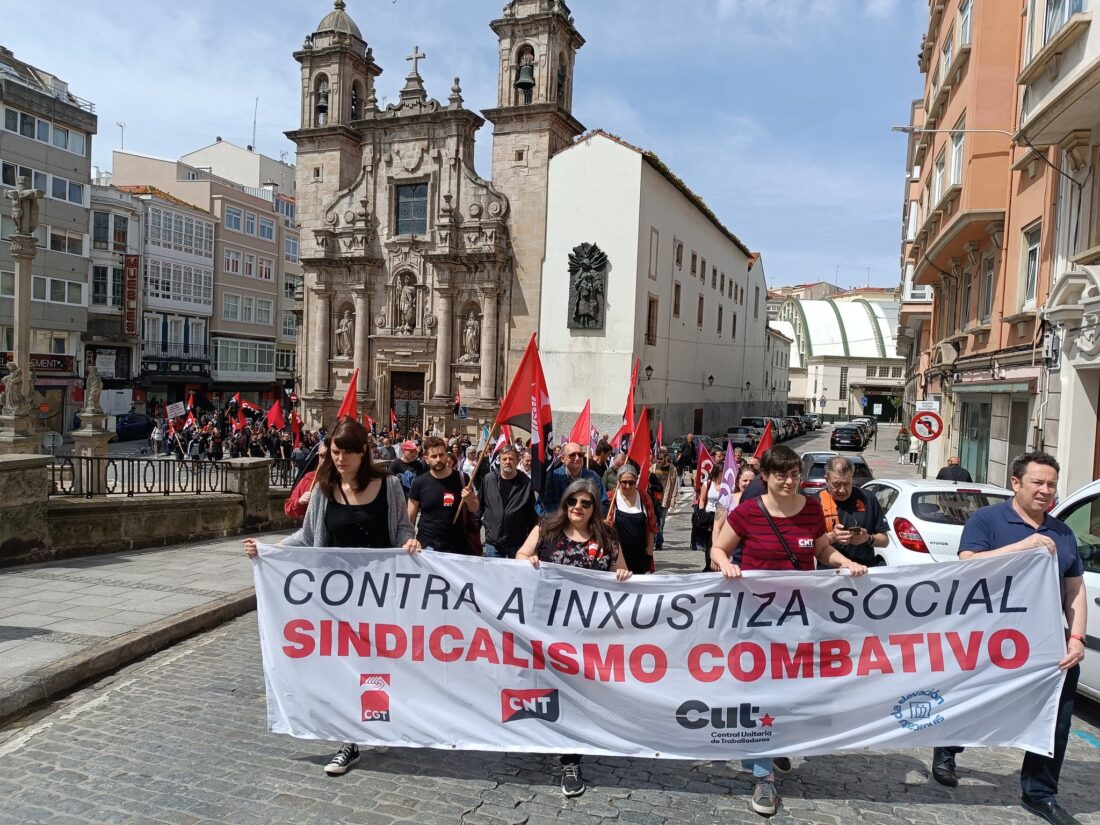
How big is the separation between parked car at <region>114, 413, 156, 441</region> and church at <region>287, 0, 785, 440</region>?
26.6ft

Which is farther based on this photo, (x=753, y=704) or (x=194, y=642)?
(x=194, y=642)

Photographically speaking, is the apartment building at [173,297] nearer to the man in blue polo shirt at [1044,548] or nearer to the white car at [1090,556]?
the white car at [1090,556]

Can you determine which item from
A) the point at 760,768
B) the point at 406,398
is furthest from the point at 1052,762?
the point at 406,398

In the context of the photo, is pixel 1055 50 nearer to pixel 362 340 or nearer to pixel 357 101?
pixel 362 340

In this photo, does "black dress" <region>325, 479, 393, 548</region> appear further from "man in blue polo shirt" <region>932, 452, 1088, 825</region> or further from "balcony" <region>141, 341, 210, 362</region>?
"balcony" <region>141, 341, 210, 362</region>

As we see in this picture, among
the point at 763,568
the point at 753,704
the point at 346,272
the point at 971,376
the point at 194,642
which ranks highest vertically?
the point at 346,272

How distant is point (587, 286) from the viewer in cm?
3181

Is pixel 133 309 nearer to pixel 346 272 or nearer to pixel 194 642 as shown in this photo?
pixel 346 272

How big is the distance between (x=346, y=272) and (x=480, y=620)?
33.9 meters

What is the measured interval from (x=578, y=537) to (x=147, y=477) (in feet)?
31.9

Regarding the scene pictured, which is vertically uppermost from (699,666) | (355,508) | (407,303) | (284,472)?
(407,303)

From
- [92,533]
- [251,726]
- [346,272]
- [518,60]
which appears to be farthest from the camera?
[346,272]

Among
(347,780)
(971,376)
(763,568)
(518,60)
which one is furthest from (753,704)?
(518,60)

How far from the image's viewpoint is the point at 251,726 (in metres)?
5.14
